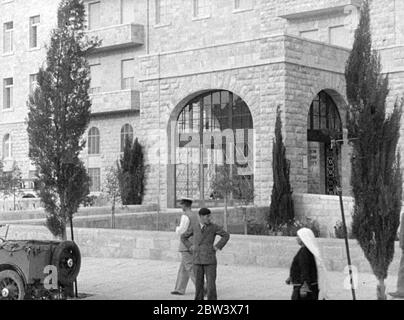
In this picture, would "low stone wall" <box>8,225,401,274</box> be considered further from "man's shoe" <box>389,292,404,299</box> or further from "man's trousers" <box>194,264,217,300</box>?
"man's trousers" <box>194,264,217,300</box>

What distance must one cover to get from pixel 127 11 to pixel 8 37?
33.1 feet

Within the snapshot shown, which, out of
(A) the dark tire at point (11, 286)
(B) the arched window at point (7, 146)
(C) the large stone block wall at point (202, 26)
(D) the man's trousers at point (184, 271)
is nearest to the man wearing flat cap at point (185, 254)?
(D) the man's trousers at point (184, 271)

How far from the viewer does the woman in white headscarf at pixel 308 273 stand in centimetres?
767

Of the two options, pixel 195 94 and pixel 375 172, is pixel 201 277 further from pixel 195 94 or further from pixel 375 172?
pixel 195 94

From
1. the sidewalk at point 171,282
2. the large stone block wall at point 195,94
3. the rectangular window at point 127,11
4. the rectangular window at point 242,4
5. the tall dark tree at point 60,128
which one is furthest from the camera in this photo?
the rectangular window at point 127,11

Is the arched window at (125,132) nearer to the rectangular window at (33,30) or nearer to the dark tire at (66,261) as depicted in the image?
the rectangular window at (33,30)

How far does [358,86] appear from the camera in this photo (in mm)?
10086

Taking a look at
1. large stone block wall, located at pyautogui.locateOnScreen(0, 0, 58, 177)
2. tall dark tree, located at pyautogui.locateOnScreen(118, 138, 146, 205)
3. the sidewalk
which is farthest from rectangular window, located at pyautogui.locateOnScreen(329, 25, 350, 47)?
large stone block wall, located at pyautogui.locateOnScreen(0, 0, 58, 177)

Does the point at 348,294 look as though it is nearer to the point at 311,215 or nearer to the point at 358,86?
the point at 358,86

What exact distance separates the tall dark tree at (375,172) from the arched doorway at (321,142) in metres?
15.2

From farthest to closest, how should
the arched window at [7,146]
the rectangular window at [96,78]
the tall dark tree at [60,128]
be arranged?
the arched window at [7,146] < the rectangular window at [96,78] < the tall dark tree at [60,128]

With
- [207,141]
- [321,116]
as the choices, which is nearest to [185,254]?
[207,141]

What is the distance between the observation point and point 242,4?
102 ft

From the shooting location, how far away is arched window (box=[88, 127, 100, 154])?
36.1m
